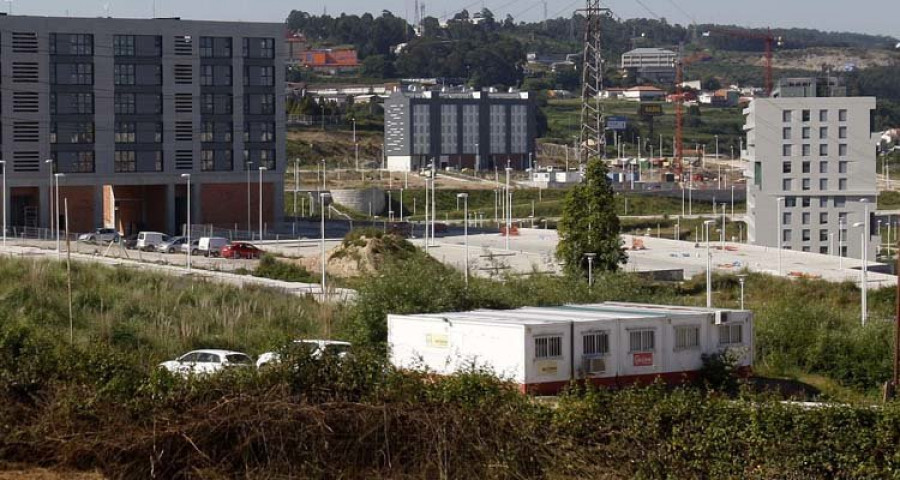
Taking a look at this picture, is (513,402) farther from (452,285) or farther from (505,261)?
(505,261)

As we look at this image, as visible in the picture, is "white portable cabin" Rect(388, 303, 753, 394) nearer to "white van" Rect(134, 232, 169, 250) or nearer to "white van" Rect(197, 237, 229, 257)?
"white van" Rect(197, 237, 229, 257)

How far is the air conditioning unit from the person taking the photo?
21.7m

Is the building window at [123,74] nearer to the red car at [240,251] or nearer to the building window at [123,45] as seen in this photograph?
the building window at [123,45]

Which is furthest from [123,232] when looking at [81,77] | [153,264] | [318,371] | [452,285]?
[318,371]

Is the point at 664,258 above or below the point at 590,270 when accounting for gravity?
below

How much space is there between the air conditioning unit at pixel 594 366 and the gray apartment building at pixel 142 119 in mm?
38062

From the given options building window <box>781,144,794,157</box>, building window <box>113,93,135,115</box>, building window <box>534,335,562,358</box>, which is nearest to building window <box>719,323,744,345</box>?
building window <box>534,335,562,358</box>

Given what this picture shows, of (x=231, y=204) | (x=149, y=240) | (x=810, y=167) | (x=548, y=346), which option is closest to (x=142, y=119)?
(x=231, y=204)

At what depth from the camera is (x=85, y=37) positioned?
59250 millimetres

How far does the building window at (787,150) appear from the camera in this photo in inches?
2943

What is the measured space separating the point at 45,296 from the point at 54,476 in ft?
58.8

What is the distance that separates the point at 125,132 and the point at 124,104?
1.11 m

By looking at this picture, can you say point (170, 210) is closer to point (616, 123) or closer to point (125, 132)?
point (125, 132)

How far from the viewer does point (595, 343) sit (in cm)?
2183
